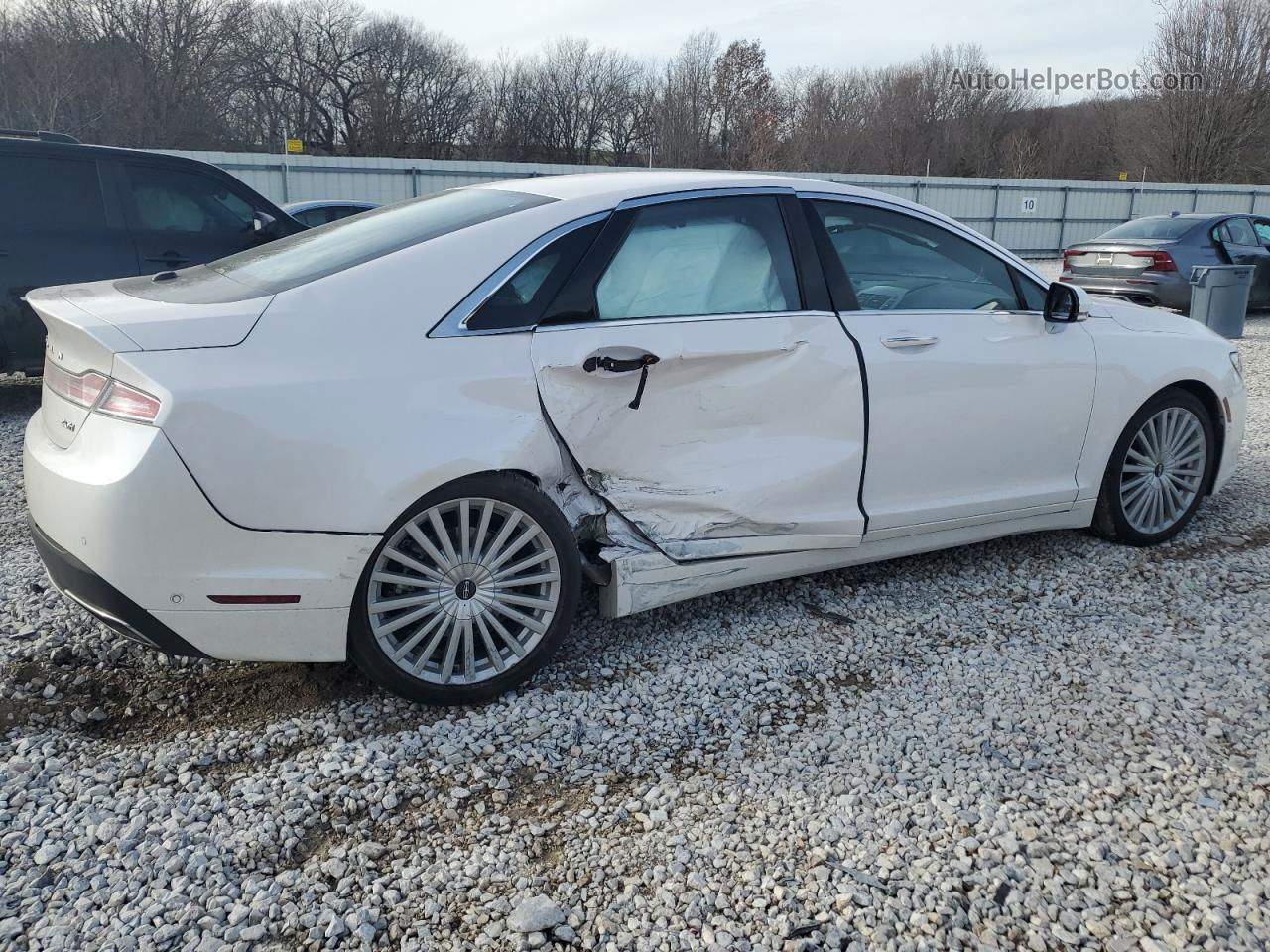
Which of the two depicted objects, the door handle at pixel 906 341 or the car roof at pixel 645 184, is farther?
the door handle at pixel 906 341

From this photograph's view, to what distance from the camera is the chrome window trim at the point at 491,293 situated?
296cm

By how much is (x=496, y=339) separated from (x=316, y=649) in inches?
41.0

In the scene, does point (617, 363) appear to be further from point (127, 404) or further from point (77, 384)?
point (77, 384)

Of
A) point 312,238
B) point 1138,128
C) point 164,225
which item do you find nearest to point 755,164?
point 1138,128

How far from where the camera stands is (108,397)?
2.68 metres

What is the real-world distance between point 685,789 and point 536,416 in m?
1.17

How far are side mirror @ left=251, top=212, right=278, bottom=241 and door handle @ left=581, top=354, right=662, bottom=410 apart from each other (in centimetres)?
526

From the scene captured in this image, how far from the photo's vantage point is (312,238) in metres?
3.62

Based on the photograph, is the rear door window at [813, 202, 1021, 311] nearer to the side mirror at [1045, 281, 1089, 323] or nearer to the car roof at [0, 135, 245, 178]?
the side mirror at [1045, 281, 1089, 323]

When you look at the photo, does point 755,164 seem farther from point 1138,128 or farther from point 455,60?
point 455,60

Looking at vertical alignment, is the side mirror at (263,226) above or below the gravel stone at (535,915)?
above

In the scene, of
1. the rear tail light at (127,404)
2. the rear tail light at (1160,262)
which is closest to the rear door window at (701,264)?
the rear tail light at (127,404)

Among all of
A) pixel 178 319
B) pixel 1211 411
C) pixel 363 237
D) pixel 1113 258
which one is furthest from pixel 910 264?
pixel 1113 258

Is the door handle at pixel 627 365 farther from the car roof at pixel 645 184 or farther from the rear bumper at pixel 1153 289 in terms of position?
the rear bumper at pixel 1153 289
